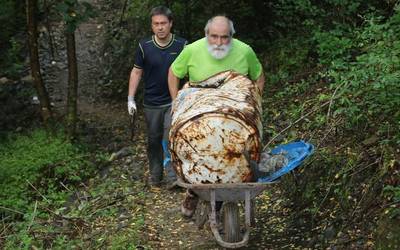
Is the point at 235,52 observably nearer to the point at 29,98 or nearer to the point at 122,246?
the point at 122,246

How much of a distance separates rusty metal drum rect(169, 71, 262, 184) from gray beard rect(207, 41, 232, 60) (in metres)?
0.79

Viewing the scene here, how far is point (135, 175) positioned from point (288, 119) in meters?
2.18

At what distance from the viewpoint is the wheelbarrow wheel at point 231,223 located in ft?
17.0

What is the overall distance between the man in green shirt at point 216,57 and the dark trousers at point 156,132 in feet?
3.80

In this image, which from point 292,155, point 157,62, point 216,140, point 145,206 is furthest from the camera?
point 145,206

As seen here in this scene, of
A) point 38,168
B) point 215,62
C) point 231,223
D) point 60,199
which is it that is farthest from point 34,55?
point 231,223

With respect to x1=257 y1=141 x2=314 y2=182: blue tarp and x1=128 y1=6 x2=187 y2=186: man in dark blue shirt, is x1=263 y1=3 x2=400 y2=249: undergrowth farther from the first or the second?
x1=128 y1=6 x2=187 y2=186: man in dark blue shirt

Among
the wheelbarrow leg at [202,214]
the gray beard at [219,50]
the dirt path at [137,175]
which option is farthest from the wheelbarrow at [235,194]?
the gray beard at [219,50]

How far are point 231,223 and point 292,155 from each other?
2.52ft

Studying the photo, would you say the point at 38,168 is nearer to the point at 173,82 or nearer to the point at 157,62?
the point at 157,62

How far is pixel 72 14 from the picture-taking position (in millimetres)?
8602

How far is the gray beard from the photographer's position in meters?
5.67

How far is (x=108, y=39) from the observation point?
1366 centimetres

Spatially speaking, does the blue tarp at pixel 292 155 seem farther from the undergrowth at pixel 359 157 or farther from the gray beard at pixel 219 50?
the gray beard at pixel 219 50
